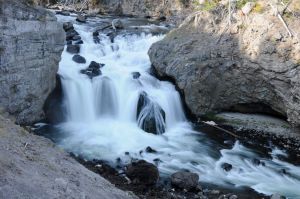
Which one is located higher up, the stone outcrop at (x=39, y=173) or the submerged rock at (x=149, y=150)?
the stone outcrop at (x=39, y=173)

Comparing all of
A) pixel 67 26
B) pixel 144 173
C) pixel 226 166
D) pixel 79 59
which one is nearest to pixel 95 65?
pixel 79 59

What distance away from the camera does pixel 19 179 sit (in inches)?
246

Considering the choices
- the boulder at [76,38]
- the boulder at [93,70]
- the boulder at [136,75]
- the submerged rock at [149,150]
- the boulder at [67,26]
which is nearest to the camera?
the submerged rock at [149,150]

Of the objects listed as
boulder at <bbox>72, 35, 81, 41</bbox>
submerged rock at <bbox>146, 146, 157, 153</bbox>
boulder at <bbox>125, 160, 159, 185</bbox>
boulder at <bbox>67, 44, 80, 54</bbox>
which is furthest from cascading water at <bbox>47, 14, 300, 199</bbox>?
boulder at <bbox>125, 160, 159, 185</bbox>

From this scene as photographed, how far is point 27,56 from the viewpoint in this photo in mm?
13633

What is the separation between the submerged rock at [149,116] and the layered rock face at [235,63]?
5.15 ft

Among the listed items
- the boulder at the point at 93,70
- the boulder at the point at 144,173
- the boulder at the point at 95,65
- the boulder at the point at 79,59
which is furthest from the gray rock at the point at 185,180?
the boulder at the point at 79,59

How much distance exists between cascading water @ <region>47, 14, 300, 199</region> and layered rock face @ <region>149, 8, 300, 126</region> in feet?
3.04

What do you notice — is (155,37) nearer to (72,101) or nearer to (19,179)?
(72,101)

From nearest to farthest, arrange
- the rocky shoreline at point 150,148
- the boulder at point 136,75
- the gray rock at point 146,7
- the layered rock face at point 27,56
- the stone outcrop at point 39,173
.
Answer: the stone outcrop at point 39,173, the rocky shoreline at point 150,148, the layered rock face at point 27,56, the boulder at point 136,75, the gray rock at point 146,7

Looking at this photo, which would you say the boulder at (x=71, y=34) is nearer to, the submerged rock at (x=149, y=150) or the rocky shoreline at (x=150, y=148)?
the rocky shoreline at (x=150, y=148)

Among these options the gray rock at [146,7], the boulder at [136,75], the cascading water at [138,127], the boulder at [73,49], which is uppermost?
the gray rock at [146,7]

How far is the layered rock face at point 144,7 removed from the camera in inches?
1190

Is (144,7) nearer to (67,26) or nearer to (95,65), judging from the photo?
(67,26)
